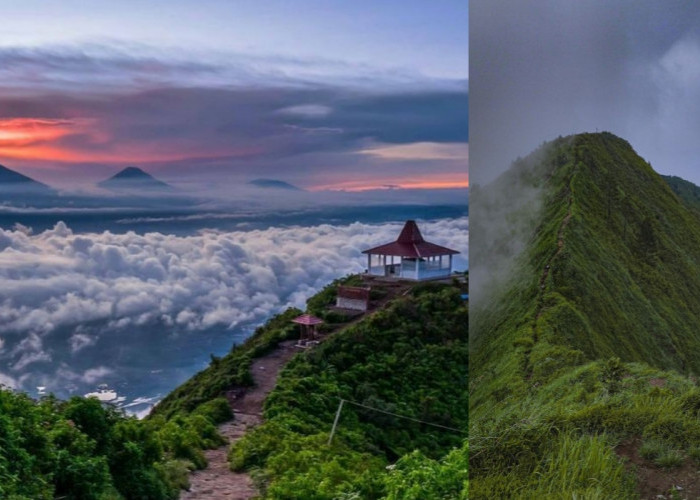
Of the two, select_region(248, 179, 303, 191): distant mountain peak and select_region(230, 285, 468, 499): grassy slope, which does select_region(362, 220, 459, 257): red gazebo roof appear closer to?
select_region(230, 285, 468, 499): grassy slope

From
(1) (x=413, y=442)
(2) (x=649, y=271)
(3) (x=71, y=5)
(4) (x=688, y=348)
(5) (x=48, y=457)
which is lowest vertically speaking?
(1) (x=413, y=442)

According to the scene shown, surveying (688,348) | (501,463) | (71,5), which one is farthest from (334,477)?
(71,5)

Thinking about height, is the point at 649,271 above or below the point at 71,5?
below

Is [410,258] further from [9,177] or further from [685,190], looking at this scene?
[685,190]

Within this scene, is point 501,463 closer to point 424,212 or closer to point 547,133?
point 547,133

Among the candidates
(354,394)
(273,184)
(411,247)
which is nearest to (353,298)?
(411,247)

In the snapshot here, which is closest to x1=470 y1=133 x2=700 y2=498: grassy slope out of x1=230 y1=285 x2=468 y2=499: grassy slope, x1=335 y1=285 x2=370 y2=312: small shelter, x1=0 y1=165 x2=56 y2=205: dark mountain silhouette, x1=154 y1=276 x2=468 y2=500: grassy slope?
x1=230 y1=285 x2=468 y2=499: grassy slope
